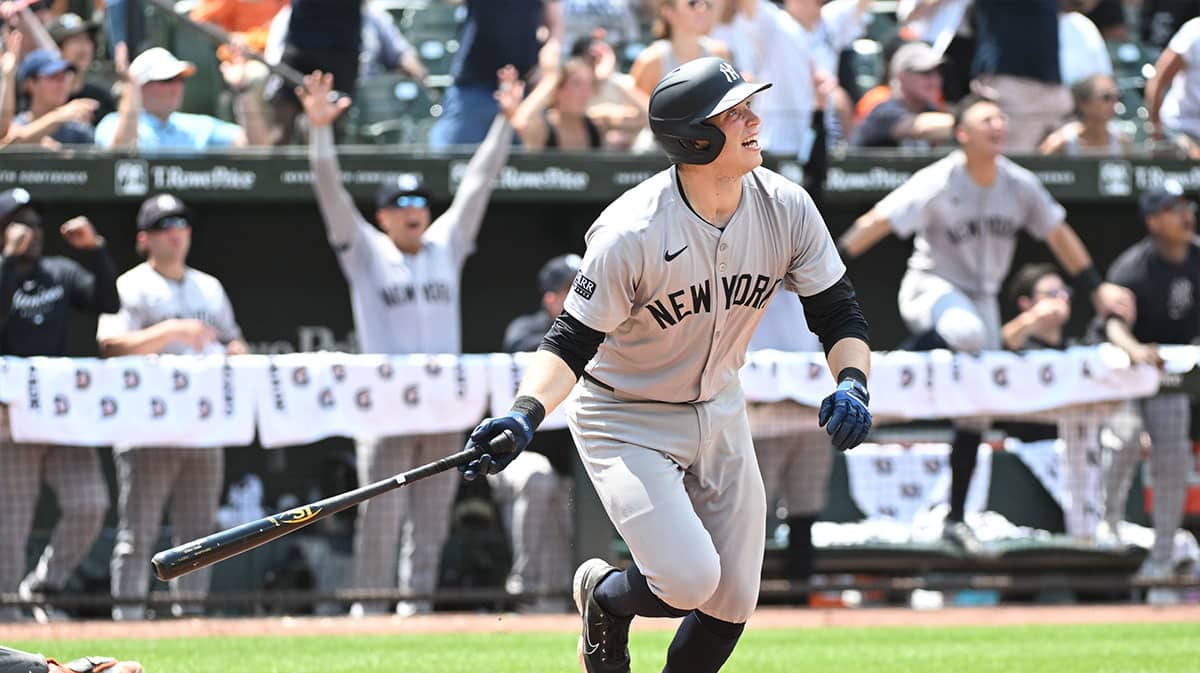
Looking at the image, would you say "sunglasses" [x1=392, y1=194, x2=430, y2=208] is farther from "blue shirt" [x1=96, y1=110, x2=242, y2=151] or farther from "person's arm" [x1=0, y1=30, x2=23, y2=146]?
"person's arm" [x1=0, y1=30, x2=23, y2=146]

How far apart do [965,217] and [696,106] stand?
543 centimetres

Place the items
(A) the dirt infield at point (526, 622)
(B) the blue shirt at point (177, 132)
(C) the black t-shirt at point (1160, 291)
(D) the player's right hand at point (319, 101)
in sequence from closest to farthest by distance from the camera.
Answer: (A) the dirt infield at point (526, 622), (D) the player's right hand at point (319, 101), (C) the black t-shirt at point (1160, 291), (B) the blue shirt at point (177, 132)

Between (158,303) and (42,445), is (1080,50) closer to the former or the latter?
(158,303)

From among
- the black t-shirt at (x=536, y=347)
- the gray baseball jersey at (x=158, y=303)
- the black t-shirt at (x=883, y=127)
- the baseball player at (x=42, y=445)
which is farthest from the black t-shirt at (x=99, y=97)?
the black t-shirt at (x=883, y=127)

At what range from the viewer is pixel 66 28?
11.3m

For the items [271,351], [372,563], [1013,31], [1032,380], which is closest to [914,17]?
[1013,31]

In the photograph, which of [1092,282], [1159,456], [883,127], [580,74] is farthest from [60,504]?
[1159,456]

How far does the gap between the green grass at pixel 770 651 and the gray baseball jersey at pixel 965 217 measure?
227 centimetres

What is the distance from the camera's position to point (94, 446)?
910 cm

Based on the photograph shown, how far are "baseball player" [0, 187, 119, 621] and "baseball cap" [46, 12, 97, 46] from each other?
7.70 ft

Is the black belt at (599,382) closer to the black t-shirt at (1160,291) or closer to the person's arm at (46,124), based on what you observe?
the black t-shirt at (1160,291)

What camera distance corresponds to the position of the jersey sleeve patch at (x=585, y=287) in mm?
4926

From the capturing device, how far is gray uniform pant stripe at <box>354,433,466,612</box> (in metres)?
9.18

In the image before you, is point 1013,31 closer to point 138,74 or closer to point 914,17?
point 914,17
